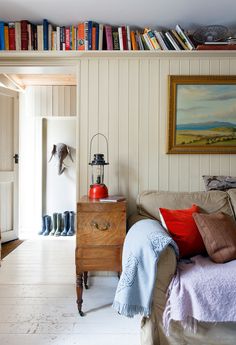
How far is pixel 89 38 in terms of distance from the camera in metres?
2.49

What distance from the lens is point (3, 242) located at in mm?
3707

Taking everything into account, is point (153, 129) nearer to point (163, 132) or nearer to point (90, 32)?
point (163, 132)

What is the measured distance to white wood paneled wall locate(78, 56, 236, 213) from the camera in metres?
2.56

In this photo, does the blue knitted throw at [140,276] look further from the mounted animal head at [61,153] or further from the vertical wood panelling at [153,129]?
the mounted animal head at [61,153]

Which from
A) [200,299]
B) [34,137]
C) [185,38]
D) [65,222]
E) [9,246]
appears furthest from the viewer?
[34,137]

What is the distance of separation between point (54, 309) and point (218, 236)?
1.33 meters

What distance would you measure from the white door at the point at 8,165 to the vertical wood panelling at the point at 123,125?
6.07 feet

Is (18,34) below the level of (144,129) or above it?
above

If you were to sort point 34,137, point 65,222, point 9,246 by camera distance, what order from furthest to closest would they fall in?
point 34,137, point 65,222, point 9,246

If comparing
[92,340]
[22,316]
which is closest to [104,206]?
[92,340]

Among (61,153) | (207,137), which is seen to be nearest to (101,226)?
(207,137)

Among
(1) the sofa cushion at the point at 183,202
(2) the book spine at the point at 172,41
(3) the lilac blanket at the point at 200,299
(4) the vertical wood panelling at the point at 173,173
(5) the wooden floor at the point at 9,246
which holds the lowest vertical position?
(5) the wooden floor at the point at 9,246

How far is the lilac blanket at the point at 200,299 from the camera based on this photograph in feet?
4.74

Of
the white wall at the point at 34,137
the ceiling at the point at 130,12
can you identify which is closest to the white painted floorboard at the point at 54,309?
the white wall at the point at 34,137
